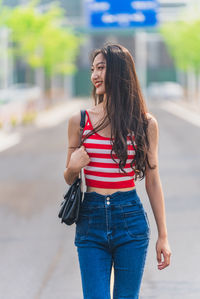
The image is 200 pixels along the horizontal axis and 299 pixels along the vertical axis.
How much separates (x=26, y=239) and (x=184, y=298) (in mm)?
3067

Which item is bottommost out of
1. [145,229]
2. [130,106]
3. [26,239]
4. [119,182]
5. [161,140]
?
[161,140]

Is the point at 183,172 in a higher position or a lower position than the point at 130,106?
lower

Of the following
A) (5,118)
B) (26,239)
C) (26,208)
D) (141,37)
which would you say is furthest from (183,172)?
(141,37)

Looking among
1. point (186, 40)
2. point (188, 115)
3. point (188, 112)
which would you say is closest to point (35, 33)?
point (188, 115)

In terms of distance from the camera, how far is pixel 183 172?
1533 centimetres

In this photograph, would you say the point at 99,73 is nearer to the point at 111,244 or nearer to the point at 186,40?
the point at 111,244

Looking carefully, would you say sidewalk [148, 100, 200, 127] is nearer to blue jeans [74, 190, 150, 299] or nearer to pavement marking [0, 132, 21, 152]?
pavement marking [0, 132, 21, 152]

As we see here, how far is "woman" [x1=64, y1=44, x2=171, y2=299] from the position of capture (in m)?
3.46

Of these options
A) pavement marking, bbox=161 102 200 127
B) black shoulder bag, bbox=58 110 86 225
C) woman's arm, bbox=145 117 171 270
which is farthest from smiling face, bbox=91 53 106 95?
pavement marking, bbox=161 102 200 127

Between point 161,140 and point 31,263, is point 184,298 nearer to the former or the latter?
point 31,263

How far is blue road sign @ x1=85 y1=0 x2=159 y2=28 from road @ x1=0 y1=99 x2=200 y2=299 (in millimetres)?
16161

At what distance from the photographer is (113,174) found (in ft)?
A: 11.6

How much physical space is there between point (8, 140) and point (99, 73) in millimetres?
21497

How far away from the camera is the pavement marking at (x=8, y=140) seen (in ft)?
74.4
